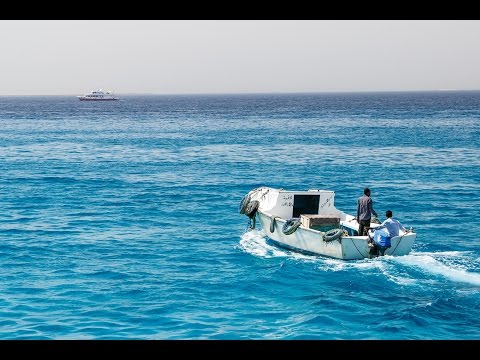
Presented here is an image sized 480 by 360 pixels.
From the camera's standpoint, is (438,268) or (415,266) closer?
(438,268)

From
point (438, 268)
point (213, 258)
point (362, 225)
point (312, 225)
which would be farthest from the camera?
point (213, 258)

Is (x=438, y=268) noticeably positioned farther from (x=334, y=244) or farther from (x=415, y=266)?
(x=334, y=244)

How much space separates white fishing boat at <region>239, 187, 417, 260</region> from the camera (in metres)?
22.6

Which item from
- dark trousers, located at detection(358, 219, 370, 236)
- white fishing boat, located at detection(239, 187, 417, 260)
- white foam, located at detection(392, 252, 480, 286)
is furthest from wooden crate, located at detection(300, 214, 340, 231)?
white foam, located at detection(392, 252, 480, 286)

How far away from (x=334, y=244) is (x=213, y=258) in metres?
5.24

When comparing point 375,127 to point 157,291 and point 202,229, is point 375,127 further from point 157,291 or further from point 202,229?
point 157,291

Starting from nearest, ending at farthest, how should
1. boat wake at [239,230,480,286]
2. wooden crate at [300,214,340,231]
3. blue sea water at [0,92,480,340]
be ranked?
blue sea water at [0,92,480,340] < boat wake at [239,230,480,286] < wooden crate at [300,214,340,231]

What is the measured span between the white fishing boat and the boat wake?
32 centimetres

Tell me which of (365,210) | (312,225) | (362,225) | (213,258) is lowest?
(213,258)

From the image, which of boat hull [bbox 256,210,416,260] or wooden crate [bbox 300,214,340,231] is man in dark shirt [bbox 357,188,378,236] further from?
wooden crate [bbox 300,214,340,231]

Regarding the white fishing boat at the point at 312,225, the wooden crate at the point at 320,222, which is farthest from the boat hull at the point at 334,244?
the wooden crate at the point at 320,222

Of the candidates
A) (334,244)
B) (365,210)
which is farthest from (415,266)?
(334,244)

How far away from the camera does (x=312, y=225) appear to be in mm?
24781
